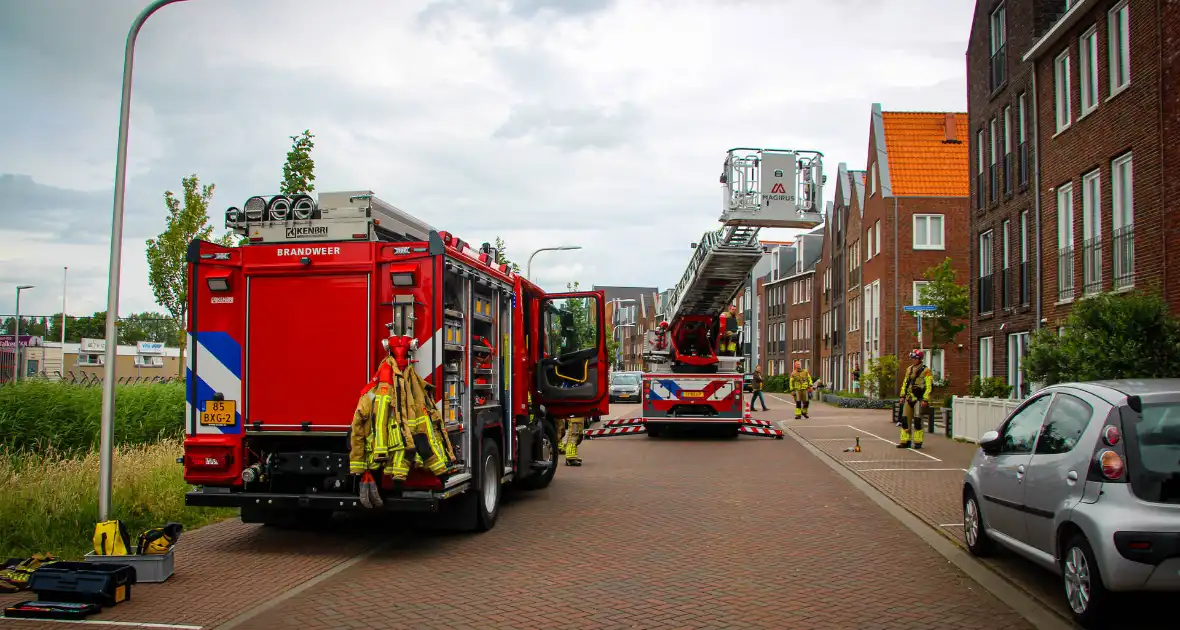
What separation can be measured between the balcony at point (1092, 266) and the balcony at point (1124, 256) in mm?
788

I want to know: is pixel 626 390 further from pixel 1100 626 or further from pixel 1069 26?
pixel 1100 626

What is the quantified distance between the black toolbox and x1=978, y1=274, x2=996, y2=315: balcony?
21.9 meters

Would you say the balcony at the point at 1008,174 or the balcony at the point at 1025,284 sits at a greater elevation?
the balcony at the point at 1008,174

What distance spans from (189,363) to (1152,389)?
717 cm

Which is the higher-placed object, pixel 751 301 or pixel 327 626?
pixel 751 301

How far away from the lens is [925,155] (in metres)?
39.6

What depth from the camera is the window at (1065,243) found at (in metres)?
18.8

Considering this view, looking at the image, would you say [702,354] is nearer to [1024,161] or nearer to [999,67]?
[1024,161]

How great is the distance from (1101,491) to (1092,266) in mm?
13889

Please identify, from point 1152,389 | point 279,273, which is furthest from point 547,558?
point 1152,389

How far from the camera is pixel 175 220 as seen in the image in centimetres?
1961

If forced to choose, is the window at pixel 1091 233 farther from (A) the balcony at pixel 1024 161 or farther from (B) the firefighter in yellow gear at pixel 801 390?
(B) the firefighter in yellow gear at pixel 801 390

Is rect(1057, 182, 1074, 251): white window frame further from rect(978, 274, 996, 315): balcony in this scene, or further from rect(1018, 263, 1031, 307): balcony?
rect(978, 274, 996, 315): balcony

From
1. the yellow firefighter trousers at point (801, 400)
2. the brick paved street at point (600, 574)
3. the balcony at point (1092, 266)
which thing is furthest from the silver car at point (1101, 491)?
the yellow firefighter trousers at point (801, 400)
